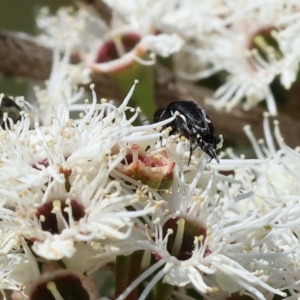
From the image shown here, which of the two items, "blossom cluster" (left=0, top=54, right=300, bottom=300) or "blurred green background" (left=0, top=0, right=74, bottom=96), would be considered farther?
"blurred green background" (left=0, top=0, right=74, bottom=96)

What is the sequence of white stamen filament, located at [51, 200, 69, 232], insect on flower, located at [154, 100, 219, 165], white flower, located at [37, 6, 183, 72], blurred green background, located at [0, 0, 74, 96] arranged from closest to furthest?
white stamen filament, located at [51, 200, 69, 232] < insect on flower, located at [154, 100, 219, 165] < white flower, located at [37, 6, 183, 72] < blurred green background, located at [0, 0, 74, 96]

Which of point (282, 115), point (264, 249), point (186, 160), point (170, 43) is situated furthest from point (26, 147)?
point (282, 115)

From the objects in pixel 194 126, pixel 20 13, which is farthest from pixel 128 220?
pixel 20 13

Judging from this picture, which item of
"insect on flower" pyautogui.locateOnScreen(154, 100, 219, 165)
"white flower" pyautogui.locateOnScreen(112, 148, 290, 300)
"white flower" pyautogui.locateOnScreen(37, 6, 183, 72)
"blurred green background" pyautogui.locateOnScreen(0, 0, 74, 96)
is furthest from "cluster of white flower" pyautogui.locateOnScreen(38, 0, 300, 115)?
"blurred green background" pyautogui.locateOnScreen(0, 0, 74, 96)

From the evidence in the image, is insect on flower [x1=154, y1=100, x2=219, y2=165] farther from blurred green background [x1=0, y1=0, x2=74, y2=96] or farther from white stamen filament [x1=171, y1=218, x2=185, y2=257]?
blurred green background [x1=0, y1=0, x2=74, y2=96]

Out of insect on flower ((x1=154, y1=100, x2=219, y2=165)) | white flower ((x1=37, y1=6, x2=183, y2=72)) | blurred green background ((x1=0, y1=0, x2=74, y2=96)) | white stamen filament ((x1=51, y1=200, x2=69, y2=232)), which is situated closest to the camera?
white stamen filament ((x1=51, y1=200, x2=69, y2=232))

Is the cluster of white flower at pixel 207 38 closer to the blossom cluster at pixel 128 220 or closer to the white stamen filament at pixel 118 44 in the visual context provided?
the white stamen filament at pixel 118 44
